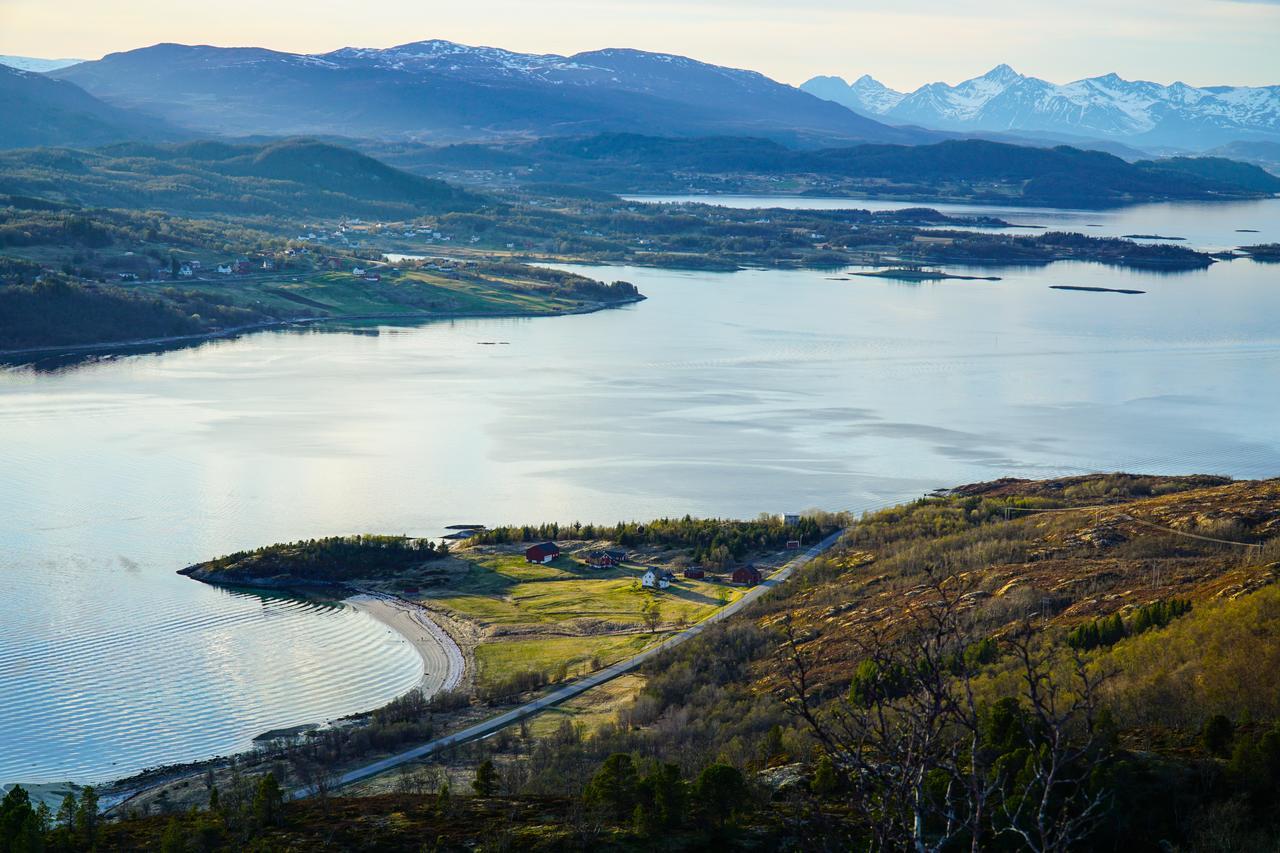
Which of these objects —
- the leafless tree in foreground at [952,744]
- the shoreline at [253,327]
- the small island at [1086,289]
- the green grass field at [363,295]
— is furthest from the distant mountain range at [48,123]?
the leafless tree in foreground at [952,744]

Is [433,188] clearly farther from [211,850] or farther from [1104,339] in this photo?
[211,850]

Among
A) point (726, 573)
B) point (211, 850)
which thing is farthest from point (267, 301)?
point (211, 850)

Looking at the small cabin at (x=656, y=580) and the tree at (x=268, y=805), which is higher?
the tree at (x=268, y=805)

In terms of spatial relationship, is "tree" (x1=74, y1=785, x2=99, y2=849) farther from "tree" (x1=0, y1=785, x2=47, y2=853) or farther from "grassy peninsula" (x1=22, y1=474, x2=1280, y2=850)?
"tree" (x1=0, y1=785, x2=47, y2=853)

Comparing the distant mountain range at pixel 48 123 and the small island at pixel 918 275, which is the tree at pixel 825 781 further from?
the distant mountain range at pixel 48 123

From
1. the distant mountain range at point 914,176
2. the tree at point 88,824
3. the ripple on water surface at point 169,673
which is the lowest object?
the ripple on water surface at point 169,673

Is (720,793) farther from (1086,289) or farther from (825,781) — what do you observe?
(1086,289)
